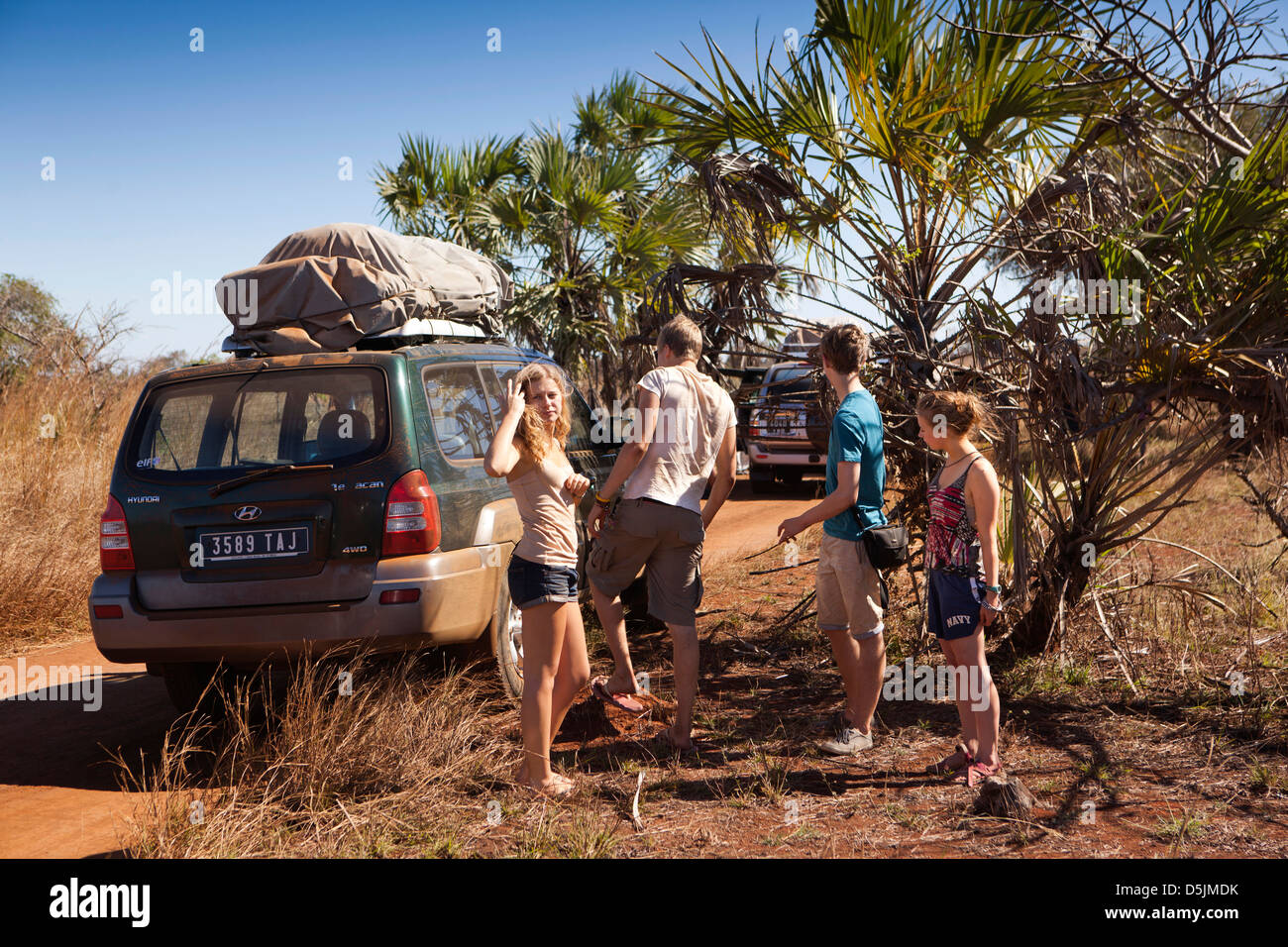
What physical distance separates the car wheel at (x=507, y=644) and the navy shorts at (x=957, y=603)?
6.26ft

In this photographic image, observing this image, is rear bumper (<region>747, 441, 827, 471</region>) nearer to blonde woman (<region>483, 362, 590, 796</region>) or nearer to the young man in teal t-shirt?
the young man in teal t-shirt

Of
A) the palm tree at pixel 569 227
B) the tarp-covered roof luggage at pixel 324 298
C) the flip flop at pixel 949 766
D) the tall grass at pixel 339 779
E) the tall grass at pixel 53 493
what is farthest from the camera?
the palm tree at pixel 569 227

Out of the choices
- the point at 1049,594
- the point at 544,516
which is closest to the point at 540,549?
the point at 544,516

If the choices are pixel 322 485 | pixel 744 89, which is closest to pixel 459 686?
pixel 322 485

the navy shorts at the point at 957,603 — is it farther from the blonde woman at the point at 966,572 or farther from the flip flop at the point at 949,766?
the flip flop at the point at 949,766

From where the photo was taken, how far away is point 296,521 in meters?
4.33

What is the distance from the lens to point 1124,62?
171 inches

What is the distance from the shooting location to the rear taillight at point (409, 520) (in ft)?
14.1

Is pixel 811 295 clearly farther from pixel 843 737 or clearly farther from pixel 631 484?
pixel 843 737

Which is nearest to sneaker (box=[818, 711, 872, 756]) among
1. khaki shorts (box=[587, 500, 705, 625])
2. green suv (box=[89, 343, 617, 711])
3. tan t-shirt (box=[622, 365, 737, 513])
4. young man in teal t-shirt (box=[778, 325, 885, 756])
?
young man in teal t-shirt (box=[778, 325, 885, 756])

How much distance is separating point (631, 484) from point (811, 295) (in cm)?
225

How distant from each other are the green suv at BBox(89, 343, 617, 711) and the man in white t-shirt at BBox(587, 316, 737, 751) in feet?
2.33

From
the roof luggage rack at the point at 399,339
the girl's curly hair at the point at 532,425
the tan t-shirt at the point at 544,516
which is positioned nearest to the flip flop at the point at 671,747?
the tan t-shirt at the point at 544,516

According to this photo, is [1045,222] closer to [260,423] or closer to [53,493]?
[260,423]
